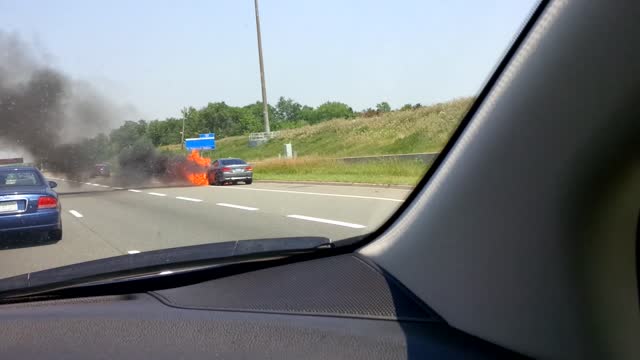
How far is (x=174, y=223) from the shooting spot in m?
11.4

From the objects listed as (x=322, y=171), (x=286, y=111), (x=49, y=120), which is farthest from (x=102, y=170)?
(x=286, y=111)

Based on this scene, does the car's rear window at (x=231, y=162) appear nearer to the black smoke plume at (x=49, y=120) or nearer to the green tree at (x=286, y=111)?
the black smoke plume at (x=49, y=120)

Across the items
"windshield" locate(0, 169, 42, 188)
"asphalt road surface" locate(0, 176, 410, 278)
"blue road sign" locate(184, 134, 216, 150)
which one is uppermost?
"blue road sign" locate(184, 134, 216, 150)

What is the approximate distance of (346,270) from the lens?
2.92 m

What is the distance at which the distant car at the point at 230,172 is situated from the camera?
28.7 metres

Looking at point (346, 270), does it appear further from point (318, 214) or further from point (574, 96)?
point (318, 214)

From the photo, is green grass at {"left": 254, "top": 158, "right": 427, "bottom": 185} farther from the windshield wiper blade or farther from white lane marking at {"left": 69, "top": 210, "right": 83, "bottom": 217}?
the windshield wiper blade

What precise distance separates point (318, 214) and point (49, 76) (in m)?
7.68

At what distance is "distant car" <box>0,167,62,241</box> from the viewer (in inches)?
346

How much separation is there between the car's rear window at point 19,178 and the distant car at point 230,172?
61.3 feet

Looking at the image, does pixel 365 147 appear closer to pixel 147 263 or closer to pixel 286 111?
pixel 147 263

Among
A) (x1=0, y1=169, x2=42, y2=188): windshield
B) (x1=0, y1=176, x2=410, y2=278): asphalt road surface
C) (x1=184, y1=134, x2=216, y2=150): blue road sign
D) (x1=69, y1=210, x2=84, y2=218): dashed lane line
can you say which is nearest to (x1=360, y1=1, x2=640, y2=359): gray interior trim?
(x1=0, y1=176, x2=410, y2=278): asphalt road surface

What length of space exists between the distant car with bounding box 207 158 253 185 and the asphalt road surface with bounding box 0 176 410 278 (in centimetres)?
1016

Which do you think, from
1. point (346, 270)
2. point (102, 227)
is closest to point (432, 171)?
point (346, 270)
